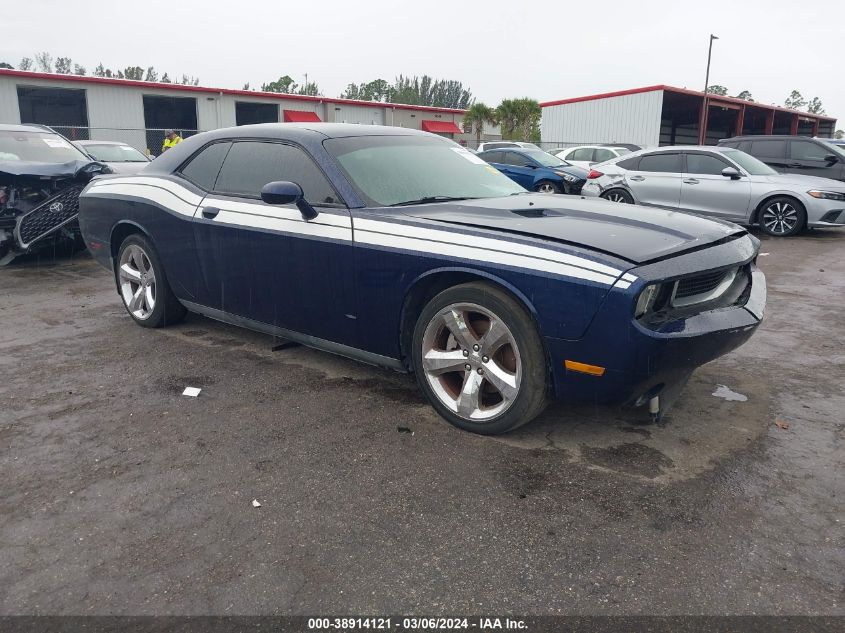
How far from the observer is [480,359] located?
352 cm

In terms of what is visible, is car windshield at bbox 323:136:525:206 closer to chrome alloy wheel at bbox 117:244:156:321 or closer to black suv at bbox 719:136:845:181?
chrome alloy wheel at bbox 117:244:156:321

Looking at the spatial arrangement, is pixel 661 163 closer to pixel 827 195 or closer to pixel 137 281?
pixel 827 195

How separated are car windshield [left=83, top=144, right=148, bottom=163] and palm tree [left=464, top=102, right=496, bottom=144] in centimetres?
3221

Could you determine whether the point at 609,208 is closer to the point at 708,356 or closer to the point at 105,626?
the point at 708,356

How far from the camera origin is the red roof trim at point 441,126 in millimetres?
42062

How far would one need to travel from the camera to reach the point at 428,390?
3.78 m

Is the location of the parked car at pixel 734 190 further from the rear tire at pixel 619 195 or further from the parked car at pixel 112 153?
the parked car at pixel 112 153

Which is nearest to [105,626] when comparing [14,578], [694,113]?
[14,578]

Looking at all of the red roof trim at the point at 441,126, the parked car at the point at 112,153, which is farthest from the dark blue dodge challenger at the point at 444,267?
the red roof trim at the point at 441,126

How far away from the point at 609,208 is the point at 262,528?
8.45ft

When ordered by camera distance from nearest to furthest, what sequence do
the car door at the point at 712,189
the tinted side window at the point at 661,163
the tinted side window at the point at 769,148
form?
the car door at the point at 712,189
the tinted side window at the point at 661,163
the tinted side window at the point at 769,148

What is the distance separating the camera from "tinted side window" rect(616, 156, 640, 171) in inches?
483

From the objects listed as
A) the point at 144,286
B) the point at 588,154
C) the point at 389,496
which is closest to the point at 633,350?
the point at 389,496

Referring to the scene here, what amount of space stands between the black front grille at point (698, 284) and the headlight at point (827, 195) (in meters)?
8.95
